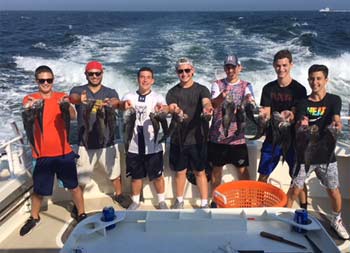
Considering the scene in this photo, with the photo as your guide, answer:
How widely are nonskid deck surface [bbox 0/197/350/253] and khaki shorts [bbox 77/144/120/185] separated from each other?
1.45 ft

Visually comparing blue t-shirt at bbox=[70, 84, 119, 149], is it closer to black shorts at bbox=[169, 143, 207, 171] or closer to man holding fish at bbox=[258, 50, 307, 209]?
black shorts at bbox=[169, 143, 207, 171]

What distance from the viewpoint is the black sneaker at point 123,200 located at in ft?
14.4

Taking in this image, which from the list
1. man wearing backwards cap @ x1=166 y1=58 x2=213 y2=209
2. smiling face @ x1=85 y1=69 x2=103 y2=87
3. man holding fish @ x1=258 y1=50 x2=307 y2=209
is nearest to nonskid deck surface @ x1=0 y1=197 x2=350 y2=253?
man wearing backwards cap @ x1=166 y1=58 x2=213 y2=209

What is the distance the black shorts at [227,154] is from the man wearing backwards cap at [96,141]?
1035 mm

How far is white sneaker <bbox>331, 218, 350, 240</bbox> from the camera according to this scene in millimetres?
3612

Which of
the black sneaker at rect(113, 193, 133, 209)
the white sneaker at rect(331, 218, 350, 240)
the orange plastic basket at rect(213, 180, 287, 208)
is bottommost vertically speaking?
the black sneaker at rect(113, 193, 133, 209)

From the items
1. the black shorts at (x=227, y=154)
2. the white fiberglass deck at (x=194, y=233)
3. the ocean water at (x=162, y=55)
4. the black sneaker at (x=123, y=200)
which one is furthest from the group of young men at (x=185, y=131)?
the ocean water at (x=162, y=55)

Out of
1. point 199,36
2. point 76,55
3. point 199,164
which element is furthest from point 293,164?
point 199,36

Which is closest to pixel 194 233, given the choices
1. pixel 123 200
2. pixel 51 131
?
pixel 51 131

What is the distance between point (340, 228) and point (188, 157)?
5.25 feet

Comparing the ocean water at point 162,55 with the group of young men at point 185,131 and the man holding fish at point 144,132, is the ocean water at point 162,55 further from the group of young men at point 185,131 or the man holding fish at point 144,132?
the man holding fish at point 144,132

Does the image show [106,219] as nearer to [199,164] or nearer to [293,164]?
[199,164]

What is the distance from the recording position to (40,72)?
3562 millimetres

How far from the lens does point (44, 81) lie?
11.8 ft
